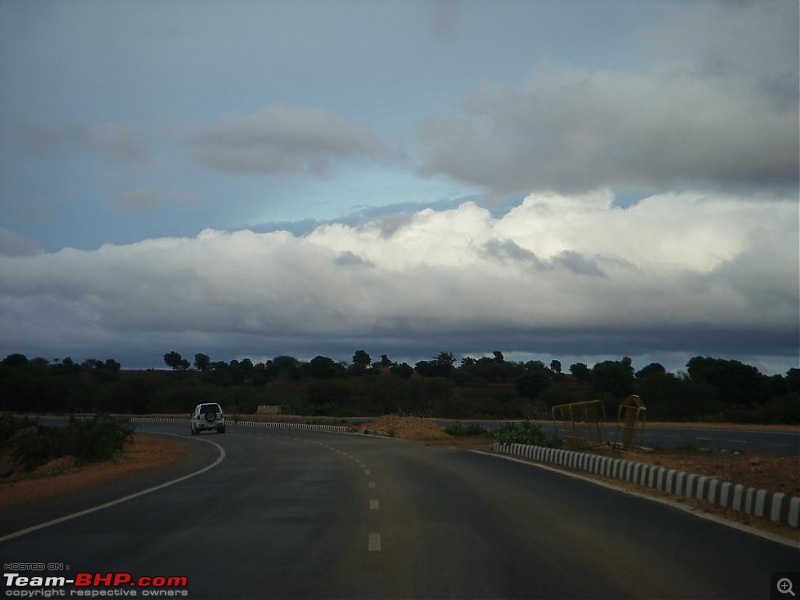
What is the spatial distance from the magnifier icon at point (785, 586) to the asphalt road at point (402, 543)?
21cm

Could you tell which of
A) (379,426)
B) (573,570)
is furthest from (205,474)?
(379,426)

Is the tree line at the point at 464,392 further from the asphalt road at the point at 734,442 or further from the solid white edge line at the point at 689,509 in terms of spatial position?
the solid white edge line at the point at 689,509

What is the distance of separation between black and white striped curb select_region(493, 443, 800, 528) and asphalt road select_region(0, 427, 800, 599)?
1.27 m

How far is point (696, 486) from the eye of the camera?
19.6 meters

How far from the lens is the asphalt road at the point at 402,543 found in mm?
9695

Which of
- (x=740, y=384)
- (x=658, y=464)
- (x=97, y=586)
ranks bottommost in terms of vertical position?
(x=97, y=586)

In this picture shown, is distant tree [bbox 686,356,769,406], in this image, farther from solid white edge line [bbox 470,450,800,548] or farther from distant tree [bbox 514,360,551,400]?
solid white edge line [bbox 470,450,800,548]

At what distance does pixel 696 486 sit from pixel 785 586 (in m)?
10.1

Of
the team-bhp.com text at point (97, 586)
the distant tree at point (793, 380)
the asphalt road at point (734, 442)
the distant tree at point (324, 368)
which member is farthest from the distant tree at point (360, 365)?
the team-bhp.com text at point (97, 586)

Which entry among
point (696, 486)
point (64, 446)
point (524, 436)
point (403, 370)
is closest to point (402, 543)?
point (696, 486)

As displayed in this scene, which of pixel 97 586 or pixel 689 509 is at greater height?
pixel 689 509

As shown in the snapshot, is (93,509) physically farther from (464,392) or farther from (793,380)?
(464,392)

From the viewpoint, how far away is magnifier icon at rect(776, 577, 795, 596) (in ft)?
31.4

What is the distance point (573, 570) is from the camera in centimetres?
1049
